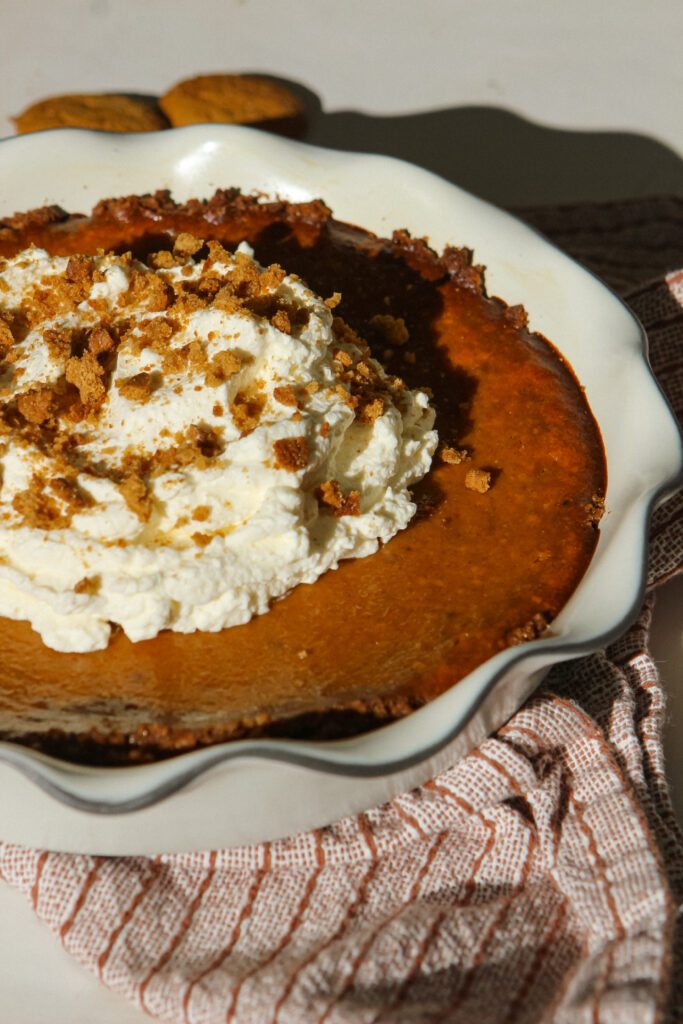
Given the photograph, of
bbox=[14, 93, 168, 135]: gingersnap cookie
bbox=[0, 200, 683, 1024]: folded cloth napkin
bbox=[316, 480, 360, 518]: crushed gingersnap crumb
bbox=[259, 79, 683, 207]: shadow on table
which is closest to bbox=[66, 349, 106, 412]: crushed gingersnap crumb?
bbox=[316, 480, 360, 518]: crushed gingersnap crumb

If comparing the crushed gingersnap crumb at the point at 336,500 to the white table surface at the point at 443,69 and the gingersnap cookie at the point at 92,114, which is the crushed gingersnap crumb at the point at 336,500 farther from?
the gingersnap cookie at the point at 92,114

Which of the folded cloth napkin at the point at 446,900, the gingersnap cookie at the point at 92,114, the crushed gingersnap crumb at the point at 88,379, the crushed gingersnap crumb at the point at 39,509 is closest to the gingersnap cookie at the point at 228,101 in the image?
the gingersnap cookie at the point at 92,114

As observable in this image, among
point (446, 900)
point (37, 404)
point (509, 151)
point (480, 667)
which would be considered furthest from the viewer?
point (509, 151)

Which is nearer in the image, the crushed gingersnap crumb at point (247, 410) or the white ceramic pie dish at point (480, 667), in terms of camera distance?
the white ceramic pie dish at point (480, 667)

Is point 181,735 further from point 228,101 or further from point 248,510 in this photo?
point 228,101

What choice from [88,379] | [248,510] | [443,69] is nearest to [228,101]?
[443,69]

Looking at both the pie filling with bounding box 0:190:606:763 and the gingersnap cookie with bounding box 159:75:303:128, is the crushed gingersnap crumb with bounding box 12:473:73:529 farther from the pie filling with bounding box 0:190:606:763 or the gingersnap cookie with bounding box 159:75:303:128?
the gingersnap cookie with bounding box 159:75:303:128
